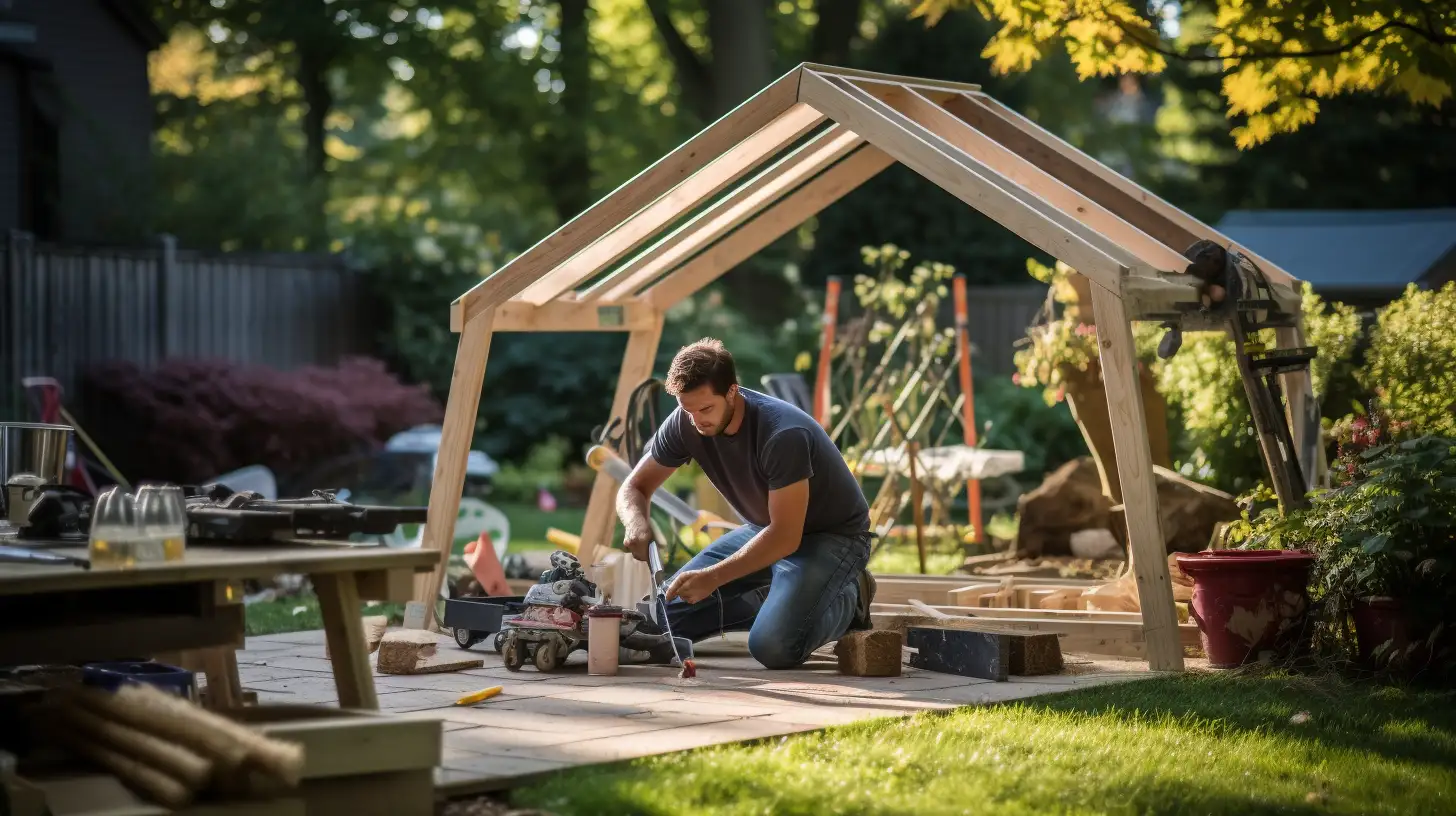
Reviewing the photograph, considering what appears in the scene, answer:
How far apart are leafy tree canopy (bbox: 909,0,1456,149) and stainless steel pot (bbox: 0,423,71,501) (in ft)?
12.6

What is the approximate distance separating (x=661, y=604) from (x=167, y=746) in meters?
2.84

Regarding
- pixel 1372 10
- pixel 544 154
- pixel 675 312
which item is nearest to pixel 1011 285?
pixel 675 312

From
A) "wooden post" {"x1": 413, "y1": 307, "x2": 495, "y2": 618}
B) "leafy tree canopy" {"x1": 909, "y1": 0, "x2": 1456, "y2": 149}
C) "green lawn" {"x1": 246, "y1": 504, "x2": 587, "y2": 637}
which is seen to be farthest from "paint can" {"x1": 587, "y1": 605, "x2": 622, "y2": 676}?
"leafy tree canopy" {"x1": 909, "y1": 0, "x2": 1456, "y2": 149}

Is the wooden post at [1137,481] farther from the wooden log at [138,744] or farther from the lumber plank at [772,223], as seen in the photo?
the wooden log at [138,744]

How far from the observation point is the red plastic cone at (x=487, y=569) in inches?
285

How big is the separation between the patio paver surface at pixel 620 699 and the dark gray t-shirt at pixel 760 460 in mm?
564

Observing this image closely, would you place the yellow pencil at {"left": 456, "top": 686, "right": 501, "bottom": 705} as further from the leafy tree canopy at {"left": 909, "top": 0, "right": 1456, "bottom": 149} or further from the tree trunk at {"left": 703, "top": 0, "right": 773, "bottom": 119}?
the tree trunk at {"left": 703, "top": 0, "right": 773, "bottom": 119}

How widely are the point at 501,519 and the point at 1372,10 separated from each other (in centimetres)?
536

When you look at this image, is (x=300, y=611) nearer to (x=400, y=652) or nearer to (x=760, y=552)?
(x=400, y=652)

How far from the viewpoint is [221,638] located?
3.81m

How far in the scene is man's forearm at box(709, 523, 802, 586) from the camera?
573 cm

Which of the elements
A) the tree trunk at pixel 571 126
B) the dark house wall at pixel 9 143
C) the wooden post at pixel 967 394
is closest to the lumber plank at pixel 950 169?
the wooden post at pixel 967 394

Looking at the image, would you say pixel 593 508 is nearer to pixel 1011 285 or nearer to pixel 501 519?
pixel 501 519

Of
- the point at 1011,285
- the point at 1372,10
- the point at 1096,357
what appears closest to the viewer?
the point at 1372,10
